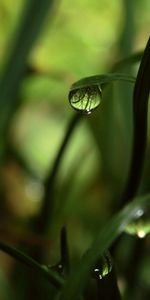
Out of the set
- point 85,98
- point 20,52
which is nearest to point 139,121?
point 85,98

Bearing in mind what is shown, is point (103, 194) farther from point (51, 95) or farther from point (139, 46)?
point (139, 46)

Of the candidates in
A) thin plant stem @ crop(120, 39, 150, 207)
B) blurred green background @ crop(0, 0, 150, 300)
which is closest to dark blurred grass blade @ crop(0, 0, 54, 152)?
blurred green background @ crop(0, 0, 150, 300)

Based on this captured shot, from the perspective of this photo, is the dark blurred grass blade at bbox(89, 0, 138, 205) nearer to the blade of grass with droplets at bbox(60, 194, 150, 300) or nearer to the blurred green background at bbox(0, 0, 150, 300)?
the blurred green background at bbox(0, 0, 150, 300)

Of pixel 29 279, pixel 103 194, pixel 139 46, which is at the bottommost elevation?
pixel 29 279

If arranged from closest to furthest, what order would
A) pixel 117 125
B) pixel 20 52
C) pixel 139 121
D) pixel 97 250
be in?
pixel 97 250
pixel 139 121
pixel 20 52
pixel 117 125

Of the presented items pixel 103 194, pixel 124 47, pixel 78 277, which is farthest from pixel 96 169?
pixel 78 277

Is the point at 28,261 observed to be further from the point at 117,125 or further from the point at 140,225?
the point at 117,125
